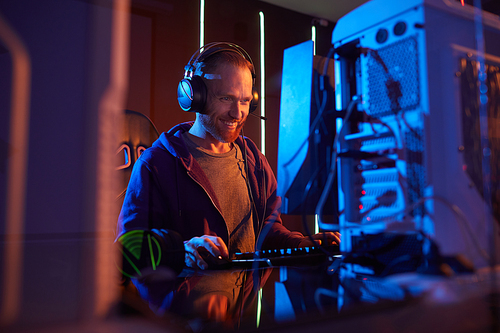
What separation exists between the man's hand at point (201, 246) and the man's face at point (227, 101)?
2.21 feet

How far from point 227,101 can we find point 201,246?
725 millimetres

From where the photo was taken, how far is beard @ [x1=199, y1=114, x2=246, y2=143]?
142 centimetres

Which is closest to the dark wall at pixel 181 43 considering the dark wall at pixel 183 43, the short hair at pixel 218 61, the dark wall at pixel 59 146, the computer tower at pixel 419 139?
the dark wall at pixel 183 43

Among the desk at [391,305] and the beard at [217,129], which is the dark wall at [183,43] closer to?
the beard at [217,129]

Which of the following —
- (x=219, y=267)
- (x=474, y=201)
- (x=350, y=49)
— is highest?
(x=350, y=49)

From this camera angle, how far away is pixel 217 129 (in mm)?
1428

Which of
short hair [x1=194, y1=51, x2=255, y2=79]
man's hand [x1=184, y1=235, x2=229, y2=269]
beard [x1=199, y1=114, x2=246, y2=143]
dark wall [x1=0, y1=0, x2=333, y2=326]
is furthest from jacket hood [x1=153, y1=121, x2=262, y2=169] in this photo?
dark wall [x1=0, y1=0, x2=333, y2=326]

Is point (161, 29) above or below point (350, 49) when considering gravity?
above

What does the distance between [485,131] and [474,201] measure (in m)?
0.13

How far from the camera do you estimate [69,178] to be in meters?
0.40

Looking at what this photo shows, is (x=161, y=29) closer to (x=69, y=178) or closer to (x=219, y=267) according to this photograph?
(x=219, y=267)

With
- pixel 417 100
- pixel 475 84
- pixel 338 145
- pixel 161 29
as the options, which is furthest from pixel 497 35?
pixel 161 29

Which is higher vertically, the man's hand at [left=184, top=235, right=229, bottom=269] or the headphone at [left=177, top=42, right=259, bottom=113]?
the headphone at [left=177, top=42, right=259, bottom=113]

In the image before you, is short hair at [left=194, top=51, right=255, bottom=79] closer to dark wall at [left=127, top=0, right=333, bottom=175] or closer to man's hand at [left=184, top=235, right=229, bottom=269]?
dark wall at [left=127, top=0, right=333, bottom=175]
